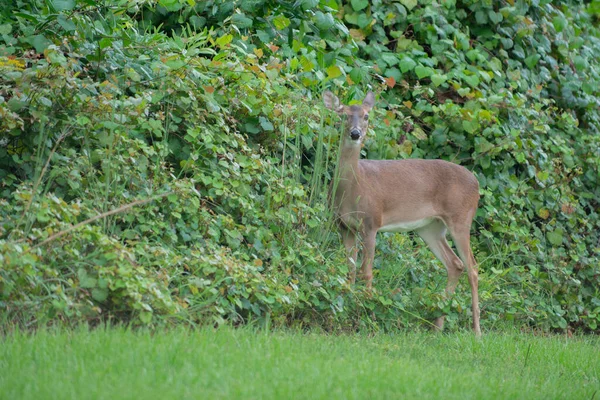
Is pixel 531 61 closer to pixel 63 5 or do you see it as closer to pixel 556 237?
pixel 556 237

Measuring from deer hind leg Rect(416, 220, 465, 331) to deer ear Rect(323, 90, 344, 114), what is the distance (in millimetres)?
1589

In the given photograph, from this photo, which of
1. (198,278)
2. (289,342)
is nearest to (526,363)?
(289,342)

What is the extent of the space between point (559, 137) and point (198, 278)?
255 inches

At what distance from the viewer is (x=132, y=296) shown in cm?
540

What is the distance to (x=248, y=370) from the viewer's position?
190 inches

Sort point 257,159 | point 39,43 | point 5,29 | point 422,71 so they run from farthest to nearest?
point 422,71 → point 257,159 → point 5,29 → point 39,43

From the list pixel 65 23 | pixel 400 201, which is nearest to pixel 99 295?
pixel 65 23

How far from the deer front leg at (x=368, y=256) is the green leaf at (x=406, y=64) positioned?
99.0 inches

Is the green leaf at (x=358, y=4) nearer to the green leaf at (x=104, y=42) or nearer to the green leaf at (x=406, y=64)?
the green leaf at (x=406, y=64)

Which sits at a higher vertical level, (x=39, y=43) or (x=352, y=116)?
(x=39, y=43)

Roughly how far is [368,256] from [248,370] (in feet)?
11.5

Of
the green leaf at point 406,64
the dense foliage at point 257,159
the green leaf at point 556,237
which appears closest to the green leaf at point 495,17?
the dense foliage at point 257,159

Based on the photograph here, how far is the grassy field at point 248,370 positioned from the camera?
4352 millimetres

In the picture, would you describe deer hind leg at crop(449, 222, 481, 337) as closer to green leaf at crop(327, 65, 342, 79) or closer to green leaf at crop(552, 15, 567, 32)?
green leaf at crop(327, 65, 342, 79)
